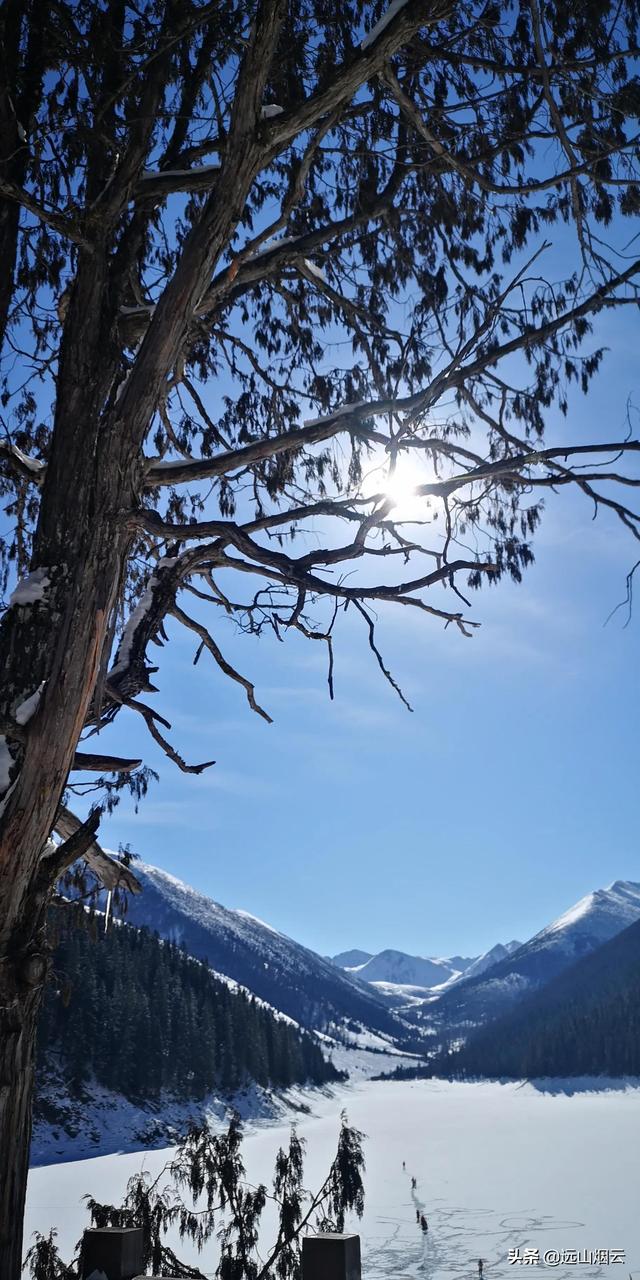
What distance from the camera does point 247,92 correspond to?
2.52 metres

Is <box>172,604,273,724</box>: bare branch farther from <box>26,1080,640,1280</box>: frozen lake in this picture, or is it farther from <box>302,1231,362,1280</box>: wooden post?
A: <box>26,1080,640,1280</box>: frozen lake

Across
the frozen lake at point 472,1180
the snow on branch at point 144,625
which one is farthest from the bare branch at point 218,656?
the frozen lake at point 472,1180

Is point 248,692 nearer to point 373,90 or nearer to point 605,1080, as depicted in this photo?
point 373,90

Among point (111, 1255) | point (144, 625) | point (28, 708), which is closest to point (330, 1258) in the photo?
point (111, 1255)

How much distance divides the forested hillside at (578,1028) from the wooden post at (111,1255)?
94038mm

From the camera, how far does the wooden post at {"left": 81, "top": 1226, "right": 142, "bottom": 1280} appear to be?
209 cm

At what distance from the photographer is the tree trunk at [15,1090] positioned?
7.14 ft

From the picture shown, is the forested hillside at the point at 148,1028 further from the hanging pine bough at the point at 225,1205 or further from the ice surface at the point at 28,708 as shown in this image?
the ice surface at the point at 28,708

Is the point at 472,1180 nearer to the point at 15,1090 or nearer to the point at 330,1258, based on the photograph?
the point at 15,1090

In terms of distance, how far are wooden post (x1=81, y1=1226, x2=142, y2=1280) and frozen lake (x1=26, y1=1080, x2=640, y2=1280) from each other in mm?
14136

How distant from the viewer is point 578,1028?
94.1 metres

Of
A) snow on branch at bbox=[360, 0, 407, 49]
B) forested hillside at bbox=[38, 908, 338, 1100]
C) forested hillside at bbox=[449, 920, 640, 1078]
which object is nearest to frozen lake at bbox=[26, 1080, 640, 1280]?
forested hillside at bbox=[449, 920, 640, 1078]

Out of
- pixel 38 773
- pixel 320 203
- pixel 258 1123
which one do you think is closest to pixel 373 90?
pixel 320 203

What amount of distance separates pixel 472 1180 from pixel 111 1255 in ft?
200
